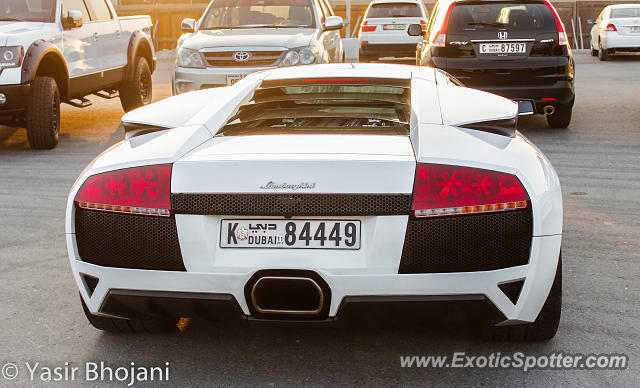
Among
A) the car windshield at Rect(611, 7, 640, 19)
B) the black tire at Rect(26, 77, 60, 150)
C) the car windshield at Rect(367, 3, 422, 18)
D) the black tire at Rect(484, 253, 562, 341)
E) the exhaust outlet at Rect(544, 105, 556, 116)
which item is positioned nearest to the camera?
the black tire at Rect(484, 253, 562, 341)

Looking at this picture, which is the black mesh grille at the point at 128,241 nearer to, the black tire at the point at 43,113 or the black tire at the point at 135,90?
the black tire at the point at 43,113

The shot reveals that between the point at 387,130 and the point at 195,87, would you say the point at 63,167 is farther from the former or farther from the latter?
the point at 387,130

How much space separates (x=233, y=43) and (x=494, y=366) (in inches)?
315

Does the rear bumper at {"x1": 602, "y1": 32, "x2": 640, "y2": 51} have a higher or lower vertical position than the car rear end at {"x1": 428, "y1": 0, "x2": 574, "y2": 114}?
lower

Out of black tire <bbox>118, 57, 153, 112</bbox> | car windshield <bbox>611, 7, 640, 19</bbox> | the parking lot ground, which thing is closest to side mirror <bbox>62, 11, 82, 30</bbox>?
black tire <bbox>118, 57, 153, 112</bbox>

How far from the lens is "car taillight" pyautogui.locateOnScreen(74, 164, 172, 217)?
11.2 ft

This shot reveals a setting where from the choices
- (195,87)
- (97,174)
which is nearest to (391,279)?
(97,174)

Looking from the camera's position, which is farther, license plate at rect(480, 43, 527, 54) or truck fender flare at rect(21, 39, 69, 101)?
license plate at rect(480, 43, 527, 54)

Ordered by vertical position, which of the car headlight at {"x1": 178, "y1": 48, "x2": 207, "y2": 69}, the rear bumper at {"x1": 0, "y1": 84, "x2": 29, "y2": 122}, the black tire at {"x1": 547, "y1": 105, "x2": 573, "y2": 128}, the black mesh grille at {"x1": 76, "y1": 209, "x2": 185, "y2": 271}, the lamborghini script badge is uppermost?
the lamborghini script badge

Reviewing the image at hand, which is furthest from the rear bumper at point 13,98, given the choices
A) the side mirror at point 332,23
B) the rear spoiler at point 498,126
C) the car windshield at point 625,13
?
the car windshield at point 625,13

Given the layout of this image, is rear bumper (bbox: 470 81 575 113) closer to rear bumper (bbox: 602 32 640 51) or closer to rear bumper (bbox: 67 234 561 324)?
rear bumper (bbox: 67 234 561 324)

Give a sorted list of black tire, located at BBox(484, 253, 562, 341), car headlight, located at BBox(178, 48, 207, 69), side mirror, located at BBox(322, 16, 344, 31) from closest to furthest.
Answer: black tire, located at BBox(484, 253, 562, 341)
car headlight, located at BBox(178, 48, 207, 69)
side mirror, located at BBox(322, 16, 344, 31)

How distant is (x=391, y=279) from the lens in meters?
3.28

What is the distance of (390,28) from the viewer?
2512 centimetres
